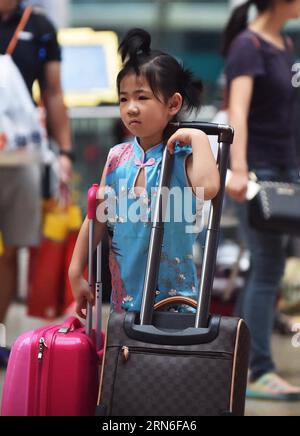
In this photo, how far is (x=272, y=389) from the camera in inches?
197

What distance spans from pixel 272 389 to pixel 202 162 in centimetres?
188

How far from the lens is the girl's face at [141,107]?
3.51m

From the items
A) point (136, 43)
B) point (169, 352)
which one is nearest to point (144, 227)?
point (169, 352)

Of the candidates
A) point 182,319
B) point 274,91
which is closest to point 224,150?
point 182,319

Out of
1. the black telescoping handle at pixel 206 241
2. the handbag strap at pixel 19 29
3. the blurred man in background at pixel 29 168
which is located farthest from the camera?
the blurred man in background at pixel 29 168

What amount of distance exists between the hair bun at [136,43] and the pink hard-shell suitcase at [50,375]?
0.86 m

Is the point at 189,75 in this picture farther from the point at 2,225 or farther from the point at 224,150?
the point at 2,225

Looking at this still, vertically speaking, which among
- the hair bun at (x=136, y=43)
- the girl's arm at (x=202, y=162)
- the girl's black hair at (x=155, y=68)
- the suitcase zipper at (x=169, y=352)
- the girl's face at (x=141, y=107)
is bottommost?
the suitcase zipper at (x=169, y=352)

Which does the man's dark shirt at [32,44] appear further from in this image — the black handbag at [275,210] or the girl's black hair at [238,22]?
the black handbag at [275,210]

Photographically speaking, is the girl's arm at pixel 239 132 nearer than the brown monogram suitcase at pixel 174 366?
No

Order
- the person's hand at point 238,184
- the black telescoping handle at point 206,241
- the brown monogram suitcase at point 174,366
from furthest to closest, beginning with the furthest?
1. the person's hand at point 238,184
2. the black telescoping handle at point 206,241
3. the brown monogram suitcase at point 174,366

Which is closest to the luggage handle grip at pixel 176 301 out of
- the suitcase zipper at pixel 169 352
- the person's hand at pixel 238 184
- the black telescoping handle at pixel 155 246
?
the black telescoping handle at pixel 155 246

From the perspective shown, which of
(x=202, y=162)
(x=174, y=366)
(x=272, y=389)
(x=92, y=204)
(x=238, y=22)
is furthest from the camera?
(x=238, y=22)

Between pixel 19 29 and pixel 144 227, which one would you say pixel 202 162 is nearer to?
pixel 144 227
